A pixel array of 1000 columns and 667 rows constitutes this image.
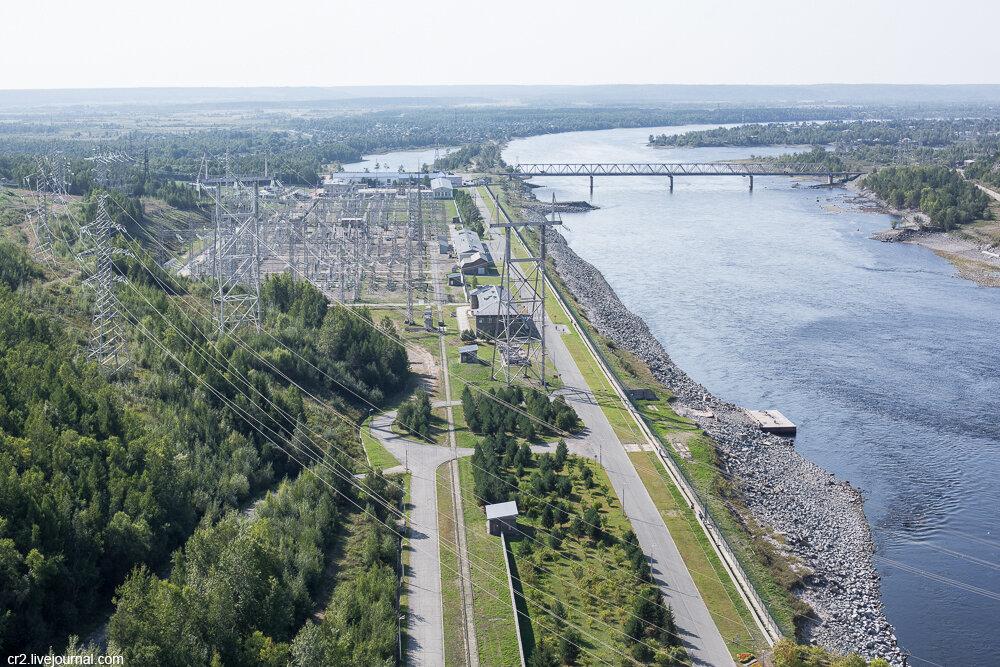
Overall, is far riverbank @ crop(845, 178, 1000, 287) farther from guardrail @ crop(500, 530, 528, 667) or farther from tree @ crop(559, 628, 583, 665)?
tree @ crop(559, 628, 583, 665)

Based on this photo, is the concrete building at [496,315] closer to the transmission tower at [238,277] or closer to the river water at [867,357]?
the river water at [867,357]

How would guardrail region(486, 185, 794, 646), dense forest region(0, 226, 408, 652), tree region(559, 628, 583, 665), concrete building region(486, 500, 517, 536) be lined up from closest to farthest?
tree region(559, 628, 583, 665) → dense forest region(0, 226, 408, 652) → guardrail region(486, 185, 794, 646) → concrete building region(486, 500, 517, 536)

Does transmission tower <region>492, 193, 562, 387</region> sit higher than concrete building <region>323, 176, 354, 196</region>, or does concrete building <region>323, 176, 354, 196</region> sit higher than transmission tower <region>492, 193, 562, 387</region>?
concrete building <region>323, 176, 354, 196</region>

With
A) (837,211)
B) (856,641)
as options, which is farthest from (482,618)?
(837,211)

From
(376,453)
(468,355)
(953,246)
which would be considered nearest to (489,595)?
(376,453)

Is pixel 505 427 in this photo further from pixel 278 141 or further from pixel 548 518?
pixel 278 141

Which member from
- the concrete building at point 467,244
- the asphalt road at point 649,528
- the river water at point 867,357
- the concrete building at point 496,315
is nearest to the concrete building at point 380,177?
the river water at point 867,357

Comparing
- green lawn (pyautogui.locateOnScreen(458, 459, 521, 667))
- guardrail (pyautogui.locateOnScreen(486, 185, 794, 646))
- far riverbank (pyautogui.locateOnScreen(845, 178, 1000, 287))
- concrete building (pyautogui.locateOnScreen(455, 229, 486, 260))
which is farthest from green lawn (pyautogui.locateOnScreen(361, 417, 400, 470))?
far riverbank (pyautogui.locateOnScreen(845, 178, 1000, 287))
